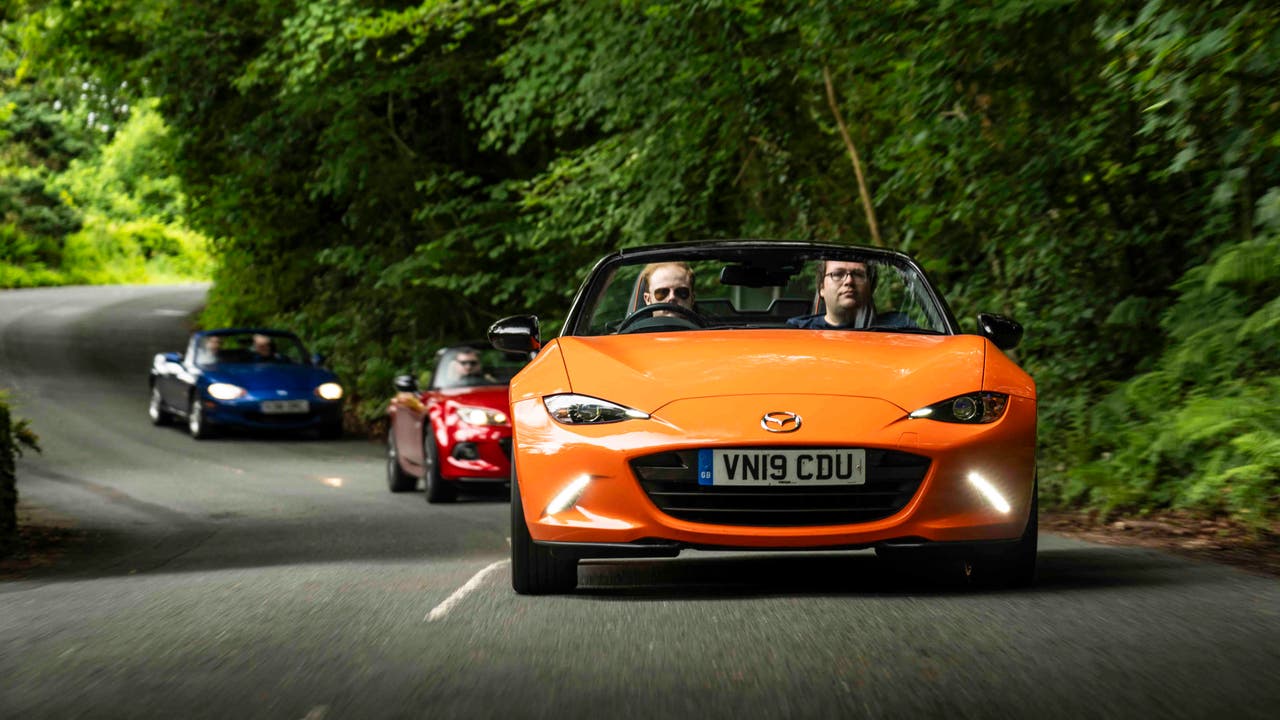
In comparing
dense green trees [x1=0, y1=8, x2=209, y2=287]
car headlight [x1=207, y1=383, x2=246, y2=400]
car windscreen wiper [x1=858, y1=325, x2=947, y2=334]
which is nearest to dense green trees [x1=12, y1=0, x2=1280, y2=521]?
car windscreen wiper [x1=858, y1=325, x2=947, y2=334]

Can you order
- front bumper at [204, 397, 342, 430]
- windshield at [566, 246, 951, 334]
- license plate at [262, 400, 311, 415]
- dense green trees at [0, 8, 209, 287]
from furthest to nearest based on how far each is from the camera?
dense green trees at [0, 8, 209, 287]
license plate at [262, 400, 311, 415]
front bumper at [204, 397, 342, 430]
windshield at [566, 246, 951, 334]

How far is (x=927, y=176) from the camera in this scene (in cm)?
1388

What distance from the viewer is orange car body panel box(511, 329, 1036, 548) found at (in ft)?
20.7

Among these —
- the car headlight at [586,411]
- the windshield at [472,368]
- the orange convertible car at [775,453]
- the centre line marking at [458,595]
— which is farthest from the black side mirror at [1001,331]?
the windshield at [472,368]

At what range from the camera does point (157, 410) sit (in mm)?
24328

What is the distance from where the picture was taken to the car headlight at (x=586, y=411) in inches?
253

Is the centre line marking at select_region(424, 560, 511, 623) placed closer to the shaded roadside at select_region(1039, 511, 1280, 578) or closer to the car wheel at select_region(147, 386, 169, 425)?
the shaded roadside at select_region(1039, 511, 1280, 578)

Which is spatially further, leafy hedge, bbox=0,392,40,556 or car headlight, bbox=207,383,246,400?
car headlight, bbox=207,383,246,400

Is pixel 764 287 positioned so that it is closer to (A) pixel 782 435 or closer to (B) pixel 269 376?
(A) pixel 782 435

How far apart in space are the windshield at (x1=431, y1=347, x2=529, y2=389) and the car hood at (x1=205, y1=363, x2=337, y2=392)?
7.31 m

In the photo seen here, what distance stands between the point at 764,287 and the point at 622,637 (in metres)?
2.79

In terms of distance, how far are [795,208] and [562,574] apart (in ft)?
39.5

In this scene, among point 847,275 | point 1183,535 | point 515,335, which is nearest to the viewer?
point 515,335

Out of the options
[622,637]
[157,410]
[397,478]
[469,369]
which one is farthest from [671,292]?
[157,410]
